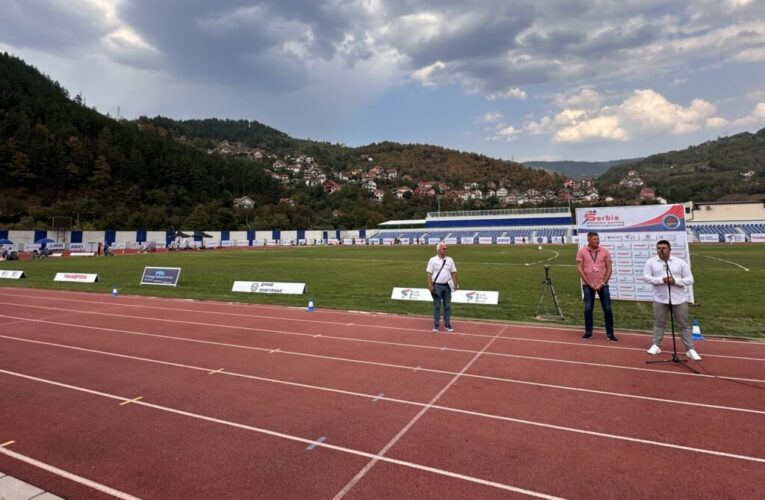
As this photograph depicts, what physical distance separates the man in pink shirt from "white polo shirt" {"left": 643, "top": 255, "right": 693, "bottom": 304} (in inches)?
47.2

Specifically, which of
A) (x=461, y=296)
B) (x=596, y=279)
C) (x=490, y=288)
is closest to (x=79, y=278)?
(x=461, y=296)

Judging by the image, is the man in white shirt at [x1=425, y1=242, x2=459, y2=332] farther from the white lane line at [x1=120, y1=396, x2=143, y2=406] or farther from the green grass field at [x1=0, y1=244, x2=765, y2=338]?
the white lane line at [x1=120, y1=396, x2=143, y2=406]

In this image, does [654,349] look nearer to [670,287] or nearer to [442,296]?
[670,287]

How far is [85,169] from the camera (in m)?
90.0

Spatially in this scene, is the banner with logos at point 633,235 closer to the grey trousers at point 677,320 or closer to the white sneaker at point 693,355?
the grey trousers at point 677,320

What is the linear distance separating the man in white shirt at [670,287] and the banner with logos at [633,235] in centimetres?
562

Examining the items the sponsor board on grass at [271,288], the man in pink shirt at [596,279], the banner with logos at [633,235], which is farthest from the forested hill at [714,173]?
the sponsor board on grass at [271,288]

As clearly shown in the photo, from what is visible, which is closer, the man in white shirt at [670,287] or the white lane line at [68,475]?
the white lane line at [68,475]

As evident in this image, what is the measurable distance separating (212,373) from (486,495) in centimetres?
523

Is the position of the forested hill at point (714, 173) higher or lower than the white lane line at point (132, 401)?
higher

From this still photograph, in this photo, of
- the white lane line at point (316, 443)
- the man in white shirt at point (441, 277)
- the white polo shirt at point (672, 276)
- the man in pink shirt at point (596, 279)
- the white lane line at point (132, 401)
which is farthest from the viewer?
the man in white shirt at point (441, 277)

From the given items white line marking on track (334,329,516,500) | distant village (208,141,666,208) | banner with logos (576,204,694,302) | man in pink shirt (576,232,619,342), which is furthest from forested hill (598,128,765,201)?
white line marking on track (334,329,516,500)

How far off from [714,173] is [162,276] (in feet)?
605

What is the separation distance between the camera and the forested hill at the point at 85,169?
76812 mm
